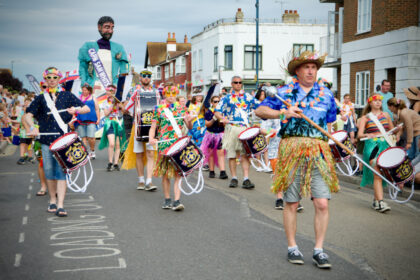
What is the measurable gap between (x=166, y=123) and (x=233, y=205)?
5.53 feet

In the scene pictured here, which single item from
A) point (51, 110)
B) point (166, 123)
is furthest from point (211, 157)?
point (51, 110)

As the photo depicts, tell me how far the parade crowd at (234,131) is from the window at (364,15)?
719 centimetres

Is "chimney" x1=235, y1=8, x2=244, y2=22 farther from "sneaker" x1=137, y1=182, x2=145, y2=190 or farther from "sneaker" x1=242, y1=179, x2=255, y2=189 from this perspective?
"sneaker" x1=137, y1=182, x2=145, y2=190

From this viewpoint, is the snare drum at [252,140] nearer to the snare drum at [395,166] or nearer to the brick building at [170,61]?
the snare drum at [395,166]

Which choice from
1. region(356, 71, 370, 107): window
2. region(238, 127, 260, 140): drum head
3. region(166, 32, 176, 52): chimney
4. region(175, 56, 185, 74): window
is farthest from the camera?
region(166, 32, 176, 52): chimney

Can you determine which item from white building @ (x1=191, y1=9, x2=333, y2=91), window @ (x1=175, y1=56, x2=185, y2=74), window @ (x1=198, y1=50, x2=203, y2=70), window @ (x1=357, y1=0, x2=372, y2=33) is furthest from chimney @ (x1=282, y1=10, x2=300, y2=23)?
window @ (x1=357, y1=0, x2=372, y2=33)

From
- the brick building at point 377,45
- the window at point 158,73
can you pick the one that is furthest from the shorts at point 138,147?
the window at point 158,73

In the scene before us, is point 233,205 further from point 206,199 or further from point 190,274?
point 190,274

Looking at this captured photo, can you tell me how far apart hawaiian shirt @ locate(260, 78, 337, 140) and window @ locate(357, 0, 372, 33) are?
A: 1593cm

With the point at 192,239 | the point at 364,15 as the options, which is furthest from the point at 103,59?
the point at 364,15

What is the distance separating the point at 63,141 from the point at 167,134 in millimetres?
1580

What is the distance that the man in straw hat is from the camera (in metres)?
5.04

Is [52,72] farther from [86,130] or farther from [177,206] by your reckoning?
[86,130]

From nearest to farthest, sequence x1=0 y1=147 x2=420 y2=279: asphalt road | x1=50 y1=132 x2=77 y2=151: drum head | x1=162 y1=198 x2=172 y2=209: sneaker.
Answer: x1=0 y1=147 x2=420 y2=279: asphalt road → x1=50 y1=132 x2=77 y2=151: drum head → x1=162 y1=198 x2=172 y2=209: sneaker
